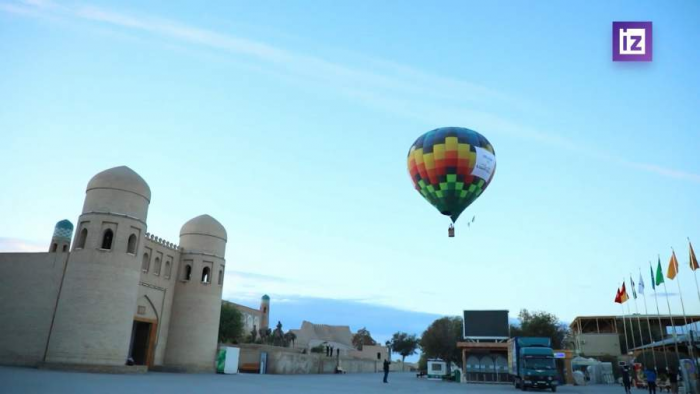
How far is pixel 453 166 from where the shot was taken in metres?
28.6

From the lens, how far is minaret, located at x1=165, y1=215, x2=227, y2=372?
121 feet

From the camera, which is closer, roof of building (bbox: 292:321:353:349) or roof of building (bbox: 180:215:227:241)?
roof of building (bbox: 180:215:227:241)

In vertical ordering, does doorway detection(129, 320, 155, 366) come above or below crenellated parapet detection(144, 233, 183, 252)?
below

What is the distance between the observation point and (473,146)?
28.8 m

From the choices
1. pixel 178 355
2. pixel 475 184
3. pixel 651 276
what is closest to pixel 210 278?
pixel 178 355

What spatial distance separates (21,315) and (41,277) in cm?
238

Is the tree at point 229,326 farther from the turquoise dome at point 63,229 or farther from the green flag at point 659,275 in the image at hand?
the green flag at point 659,275

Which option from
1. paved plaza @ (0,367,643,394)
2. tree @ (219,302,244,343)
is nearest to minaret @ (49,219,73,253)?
tree @ (219,302,244,343)

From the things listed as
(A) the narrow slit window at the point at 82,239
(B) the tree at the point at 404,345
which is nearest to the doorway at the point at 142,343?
(A) the narrow slit window at the point at 82,239

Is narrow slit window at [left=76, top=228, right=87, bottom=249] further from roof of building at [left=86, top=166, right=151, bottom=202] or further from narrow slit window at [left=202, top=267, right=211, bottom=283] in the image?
narrow slit window at [left=202, top=267, right=211, bottom=283]

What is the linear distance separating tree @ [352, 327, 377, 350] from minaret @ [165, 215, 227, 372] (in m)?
77.7

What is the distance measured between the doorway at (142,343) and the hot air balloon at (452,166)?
22.0m

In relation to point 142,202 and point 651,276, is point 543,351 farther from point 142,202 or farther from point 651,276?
point 142,202

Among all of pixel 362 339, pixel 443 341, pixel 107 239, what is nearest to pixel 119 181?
pixel 107 239
